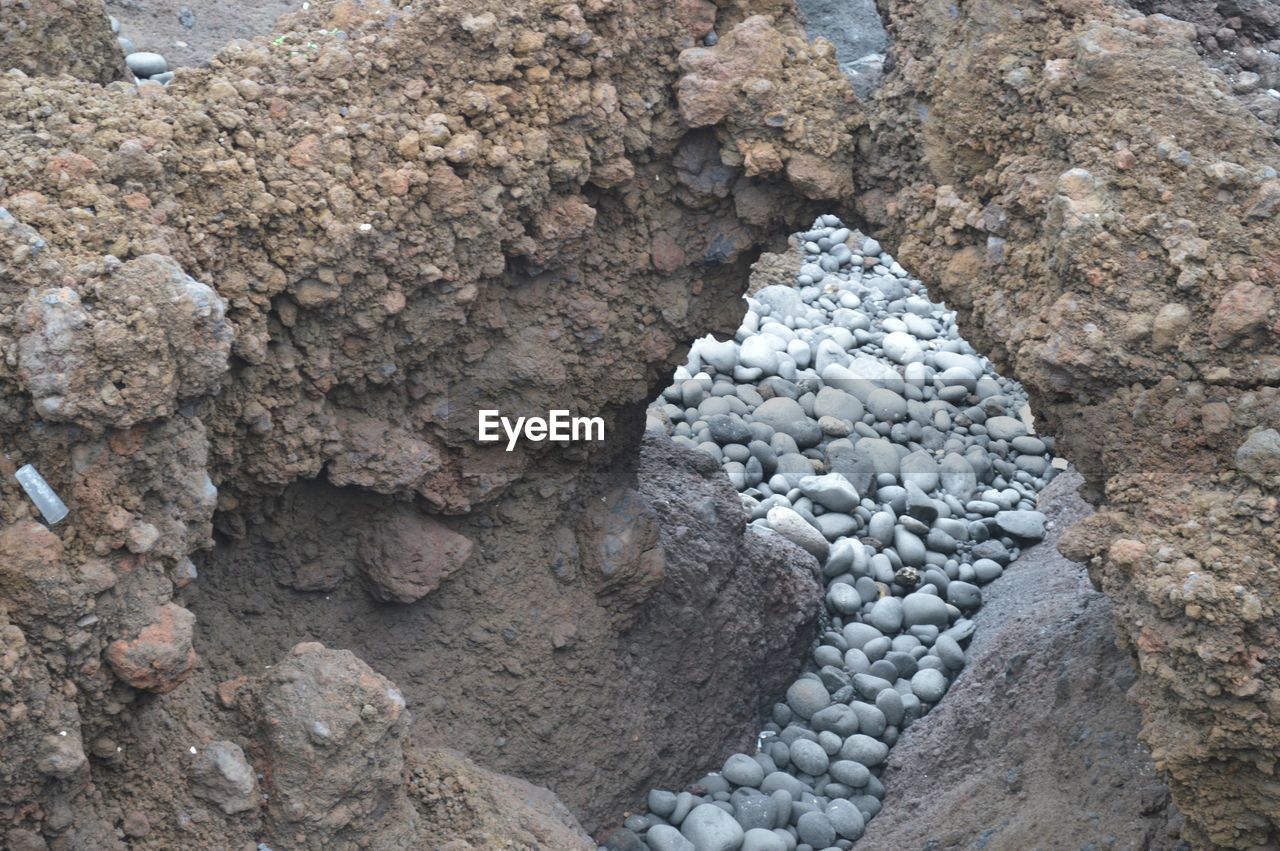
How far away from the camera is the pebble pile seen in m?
4.29

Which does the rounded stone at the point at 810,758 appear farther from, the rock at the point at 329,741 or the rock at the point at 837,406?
the rock at the point at 837,406

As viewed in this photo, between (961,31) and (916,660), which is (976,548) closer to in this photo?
(916,660)

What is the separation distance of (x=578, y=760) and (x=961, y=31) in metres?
2.12

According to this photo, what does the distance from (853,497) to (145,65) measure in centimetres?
304

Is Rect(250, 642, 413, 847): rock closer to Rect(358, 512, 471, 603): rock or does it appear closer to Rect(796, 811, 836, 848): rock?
Rect(358, 512, 471, 603): rock

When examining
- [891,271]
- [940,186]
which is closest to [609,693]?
[940,186]

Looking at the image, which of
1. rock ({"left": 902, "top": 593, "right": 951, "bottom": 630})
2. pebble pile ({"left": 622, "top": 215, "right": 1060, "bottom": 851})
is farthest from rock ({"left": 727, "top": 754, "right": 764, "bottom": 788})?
rock ({"left": 902, "top": 593, "right": 951, "bottom": 630})

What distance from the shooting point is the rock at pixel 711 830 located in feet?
13.0

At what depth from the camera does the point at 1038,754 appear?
360 centimetres

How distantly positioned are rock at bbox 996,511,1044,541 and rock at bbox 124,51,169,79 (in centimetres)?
348

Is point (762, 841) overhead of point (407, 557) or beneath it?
beneath

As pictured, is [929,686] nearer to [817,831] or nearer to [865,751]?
[865,751]

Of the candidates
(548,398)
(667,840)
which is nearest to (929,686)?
(667,840)

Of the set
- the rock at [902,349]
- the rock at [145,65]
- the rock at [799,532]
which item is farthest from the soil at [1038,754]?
the rock at [145,65]
